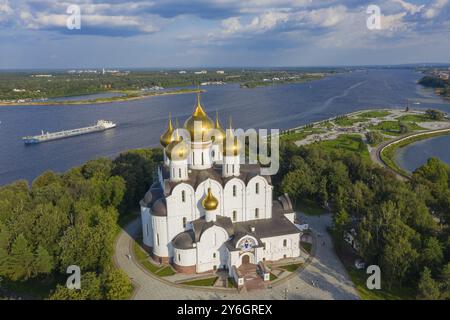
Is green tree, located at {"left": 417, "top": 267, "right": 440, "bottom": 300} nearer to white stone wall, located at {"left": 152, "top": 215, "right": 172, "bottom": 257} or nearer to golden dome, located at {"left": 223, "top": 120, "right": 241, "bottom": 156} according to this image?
golden dome, located at {"left": 223, "top": 120, "right": 241, "bottom": 156}

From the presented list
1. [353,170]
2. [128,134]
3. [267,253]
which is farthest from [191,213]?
[128,134]

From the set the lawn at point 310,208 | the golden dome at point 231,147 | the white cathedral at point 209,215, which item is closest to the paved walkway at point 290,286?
the white cathedral at point 209,215

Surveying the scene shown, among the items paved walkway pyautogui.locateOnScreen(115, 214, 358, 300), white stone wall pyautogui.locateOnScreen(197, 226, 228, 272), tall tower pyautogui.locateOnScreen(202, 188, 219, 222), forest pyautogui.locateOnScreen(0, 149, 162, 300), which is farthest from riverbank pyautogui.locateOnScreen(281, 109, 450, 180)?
forest pyautogui.locateOnScreen(0, 149, 162, 300)

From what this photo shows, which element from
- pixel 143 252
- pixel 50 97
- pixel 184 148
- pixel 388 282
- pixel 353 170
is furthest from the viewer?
pixel 50 97

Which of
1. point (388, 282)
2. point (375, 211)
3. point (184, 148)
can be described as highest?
point (184, 148)

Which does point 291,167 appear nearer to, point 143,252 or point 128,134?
point 143,252

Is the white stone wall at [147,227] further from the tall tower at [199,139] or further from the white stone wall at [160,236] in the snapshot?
the tall tower at [199,139]
